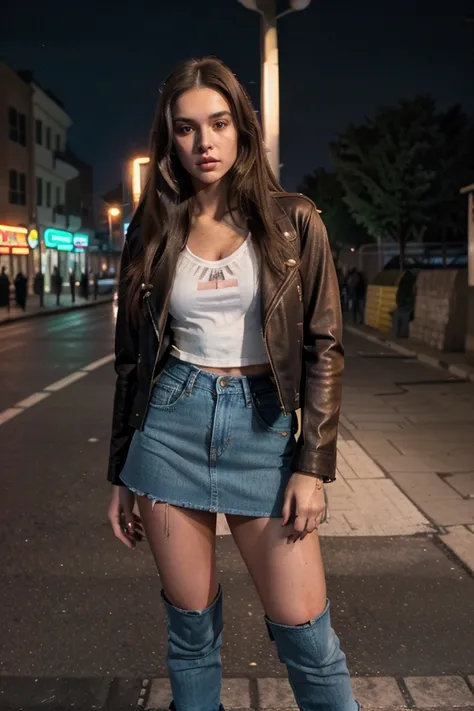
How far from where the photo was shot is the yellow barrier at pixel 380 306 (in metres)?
22.2

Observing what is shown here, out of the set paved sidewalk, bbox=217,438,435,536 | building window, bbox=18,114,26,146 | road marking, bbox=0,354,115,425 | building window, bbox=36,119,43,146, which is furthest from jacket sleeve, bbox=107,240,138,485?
building window, bbox=36,119,43,146

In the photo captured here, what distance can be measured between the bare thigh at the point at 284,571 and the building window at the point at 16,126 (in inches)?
1802

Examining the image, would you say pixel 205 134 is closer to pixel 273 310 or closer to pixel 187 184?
pixel 187 184

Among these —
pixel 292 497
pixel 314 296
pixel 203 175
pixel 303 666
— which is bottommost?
pixel 303 666

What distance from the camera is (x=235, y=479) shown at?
220 centimetres

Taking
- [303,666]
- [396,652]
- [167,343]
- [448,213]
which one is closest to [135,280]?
[167,343]

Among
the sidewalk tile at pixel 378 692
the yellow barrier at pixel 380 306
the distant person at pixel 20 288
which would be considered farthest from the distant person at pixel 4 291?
Answer: the sidewalk tile at pixel 378 692

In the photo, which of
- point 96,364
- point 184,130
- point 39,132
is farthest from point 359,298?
point 39,132

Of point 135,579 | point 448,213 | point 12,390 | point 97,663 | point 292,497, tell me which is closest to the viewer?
point 292,497

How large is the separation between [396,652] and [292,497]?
5.75 ft

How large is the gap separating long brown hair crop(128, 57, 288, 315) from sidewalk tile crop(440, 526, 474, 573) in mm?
2967

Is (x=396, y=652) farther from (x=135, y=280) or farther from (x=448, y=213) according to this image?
(x=448, y=213)

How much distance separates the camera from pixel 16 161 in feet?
149

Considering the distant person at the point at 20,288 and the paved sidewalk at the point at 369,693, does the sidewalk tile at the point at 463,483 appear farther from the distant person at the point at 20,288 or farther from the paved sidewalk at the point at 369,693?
the distant person at the point at 20,288
